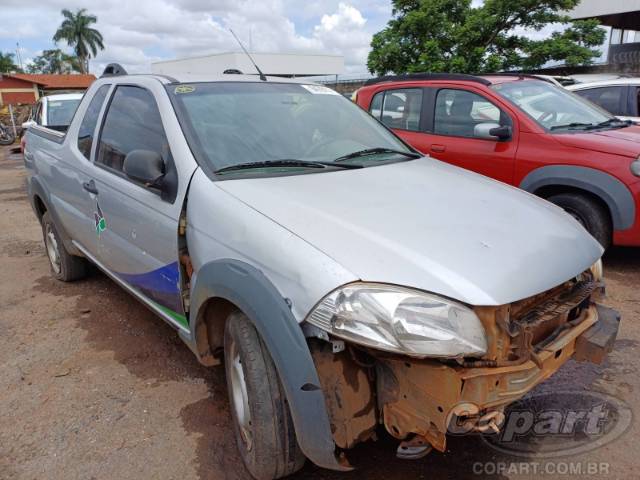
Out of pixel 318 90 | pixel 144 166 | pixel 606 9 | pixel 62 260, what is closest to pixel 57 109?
pixel 62 260

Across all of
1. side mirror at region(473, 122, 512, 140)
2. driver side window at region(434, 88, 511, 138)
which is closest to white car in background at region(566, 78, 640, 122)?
driver side window at region(434, 88, 511, 138)

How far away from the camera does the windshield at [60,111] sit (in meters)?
9.68

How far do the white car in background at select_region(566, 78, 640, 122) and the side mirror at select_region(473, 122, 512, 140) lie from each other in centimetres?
327

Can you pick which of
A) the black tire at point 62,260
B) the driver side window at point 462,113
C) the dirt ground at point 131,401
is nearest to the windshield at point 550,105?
the driver side window at point 462,113

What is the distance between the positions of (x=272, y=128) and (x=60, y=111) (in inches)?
334

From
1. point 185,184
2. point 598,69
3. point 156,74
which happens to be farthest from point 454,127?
point 598,69

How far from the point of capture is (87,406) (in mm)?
2992

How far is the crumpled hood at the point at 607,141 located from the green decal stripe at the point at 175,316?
3.79 meters

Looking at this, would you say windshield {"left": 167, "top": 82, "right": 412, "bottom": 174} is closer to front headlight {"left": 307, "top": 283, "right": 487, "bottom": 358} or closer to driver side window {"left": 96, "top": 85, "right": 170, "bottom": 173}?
driver side window {"left": 96, "top": 85, "right": 170, "bottom": 173}

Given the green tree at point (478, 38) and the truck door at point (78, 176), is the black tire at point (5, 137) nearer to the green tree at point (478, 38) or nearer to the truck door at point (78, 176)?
the green tree at point (478, 38)

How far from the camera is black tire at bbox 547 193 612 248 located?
185 inches

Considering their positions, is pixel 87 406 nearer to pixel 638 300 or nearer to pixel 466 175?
pixel 466 175

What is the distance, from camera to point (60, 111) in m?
9.96

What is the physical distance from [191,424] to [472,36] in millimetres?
14484
